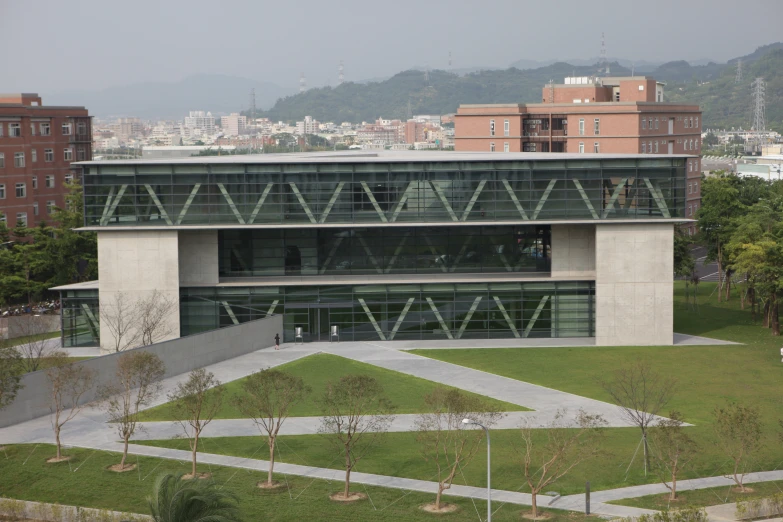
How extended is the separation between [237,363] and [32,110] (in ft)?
146

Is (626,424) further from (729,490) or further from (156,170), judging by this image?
(156,170)

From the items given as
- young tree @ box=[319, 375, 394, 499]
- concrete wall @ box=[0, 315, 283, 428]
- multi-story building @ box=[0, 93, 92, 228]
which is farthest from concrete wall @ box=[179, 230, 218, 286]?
multi-story building @ box=[0, 93, 92, 228]

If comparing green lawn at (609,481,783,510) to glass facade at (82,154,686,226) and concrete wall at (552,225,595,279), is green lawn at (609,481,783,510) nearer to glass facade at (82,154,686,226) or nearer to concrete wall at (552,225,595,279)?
glass facade at (82,154,686,226)

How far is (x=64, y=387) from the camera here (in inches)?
1604

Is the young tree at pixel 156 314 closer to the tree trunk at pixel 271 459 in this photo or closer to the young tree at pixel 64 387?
the young tree at pixel 64 387

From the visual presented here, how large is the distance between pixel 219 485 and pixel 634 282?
29481 mm

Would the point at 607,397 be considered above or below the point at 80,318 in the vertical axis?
below

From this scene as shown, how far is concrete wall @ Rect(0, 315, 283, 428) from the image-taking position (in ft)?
136

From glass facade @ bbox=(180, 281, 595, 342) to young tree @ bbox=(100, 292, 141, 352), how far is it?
3.27 m

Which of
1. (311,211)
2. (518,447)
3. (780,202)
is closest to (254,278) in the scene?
(311,211)

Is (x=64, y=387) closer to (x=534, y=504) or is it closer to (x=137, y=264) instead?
(x=137, y=264)

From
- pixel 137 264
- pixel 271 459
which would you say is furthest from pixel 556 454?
pixel 137 264

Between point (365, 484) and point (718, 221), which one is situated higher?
point (718, 221)

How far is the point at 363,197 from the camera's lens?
56.4 metres
